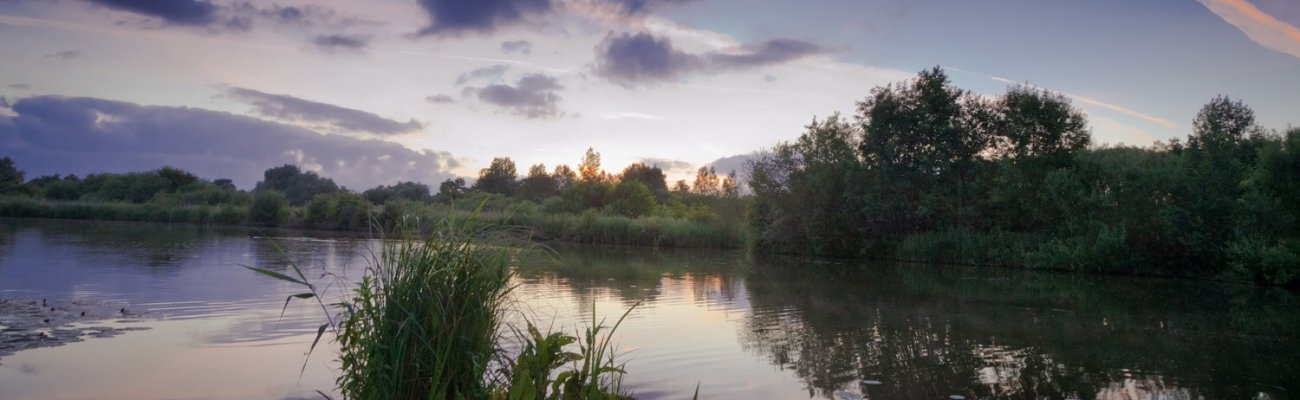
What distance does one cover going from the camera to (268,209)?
201ft

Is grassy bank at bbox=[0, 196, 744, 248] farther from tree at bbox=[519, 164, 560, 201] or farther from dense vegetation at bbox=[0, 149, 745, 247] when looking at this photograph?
tree at bbox=[519, 164, 560, 201]

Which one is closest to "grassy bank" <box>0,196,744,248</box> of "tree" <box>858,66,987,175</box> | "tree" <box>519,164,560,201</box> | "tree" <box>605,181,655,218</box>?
"tree" <box>605,181,655,218</box>

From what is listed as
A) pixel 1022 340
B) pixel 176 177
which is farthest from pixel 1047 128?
pixel 176 177

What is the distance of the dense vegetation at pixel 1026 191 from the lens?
24141 mm

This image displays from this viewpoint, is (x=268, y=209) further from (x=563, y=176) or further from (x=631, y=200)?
(x=563, y=176)

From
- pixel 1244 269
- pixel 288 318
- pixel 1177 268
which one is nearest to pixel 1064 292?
pixel 1244 269

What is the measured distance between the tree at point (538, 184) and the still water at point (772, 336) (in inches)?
2696

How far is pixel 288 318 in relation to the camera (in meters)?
12.4

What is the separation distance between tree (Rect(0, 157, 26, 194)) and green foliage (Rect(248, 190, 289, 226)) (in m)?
31.9

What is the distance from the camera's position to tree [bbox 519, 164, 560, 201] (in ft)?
300

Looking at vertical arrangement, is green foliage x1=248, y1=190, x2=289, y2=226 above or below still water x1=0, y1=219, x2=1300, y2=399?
above

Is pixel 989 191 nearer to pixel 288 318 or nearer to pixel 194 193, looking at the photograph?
pixel 288 318

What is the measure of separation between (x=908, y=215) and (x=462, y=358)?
33.5 meters

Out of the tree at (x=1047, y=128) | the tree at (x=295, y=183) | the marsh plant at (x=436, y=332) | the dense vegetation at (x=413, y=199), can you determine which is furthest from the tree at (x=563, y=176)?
the marsh plant at (x=436, y=332)
